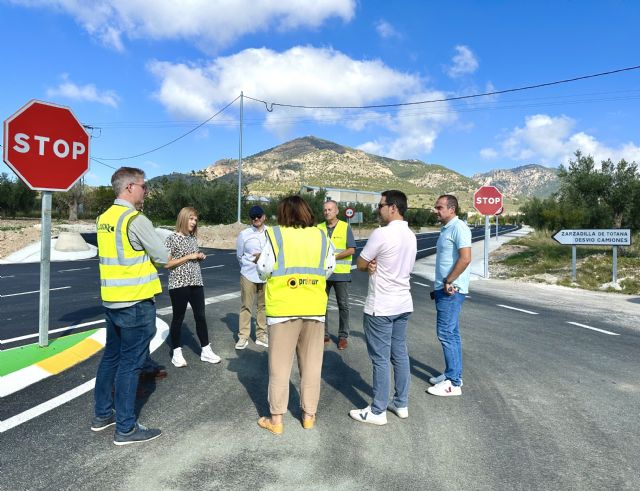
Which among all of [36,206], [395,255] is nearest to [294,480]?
[395,255]

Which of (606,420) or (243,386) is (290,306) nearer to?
(243,386)

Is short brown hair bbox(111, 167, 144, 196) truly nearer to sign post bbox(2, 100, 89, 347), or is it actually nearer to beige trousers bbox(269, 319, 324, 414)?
beige trousers bbox(269, 319, 324, 414)

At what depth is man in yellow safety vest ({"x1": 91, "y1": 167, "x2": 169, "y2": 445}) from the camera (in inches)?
134

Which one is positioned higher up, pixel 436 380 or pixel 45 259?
pixel 45 259

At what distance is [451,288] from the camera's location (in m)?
4.53

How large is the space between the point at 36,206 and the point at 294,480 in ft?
200

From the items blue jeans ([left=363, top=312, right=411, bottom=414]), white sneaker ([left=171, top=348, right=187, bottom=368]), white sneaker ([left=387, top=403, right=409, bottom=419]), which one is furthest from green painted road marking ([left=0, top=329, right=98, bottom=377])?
white sneaker ([left=387, top=403, right=409, bottom=419])

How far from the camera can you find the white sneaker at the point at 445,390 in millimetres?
4523

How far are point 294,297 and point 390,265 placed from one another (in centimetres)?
90

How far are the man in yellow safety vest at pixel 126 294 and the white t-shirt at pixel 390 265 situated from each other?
173 centimetres

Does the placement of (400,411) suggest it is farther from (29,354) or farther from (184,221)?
(29,354)

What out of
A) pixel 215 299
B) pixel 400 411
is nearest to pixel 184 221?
pixel 400 411

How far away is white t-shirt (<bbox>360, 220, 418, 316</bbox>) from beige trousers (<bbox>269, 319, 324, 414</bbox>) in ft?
1.90

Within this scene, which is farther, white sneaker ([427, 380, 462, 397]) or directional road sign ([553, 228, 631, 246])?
directional road sign ([553, 228, 631, 246])
